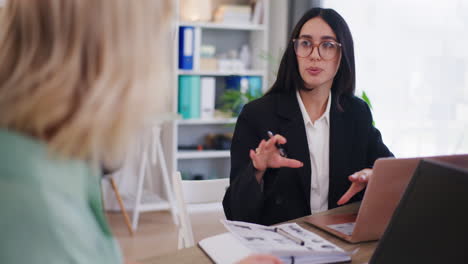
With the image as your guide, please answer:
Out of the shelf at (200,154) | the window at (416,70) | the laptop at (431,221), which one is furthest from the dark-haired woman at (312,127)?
the shelf at (200,154)

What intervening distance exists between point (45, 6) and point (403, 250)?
74 cm

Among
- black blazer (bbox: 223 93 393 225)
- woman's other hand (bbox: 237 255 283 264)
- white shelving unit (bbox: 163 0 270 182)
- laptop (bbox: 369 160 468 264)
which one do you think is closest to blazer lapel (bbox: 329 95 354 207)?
black blazer (bbox: 223 93 393 225)

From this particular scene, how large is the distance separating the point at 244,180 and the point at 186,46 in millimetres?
2497

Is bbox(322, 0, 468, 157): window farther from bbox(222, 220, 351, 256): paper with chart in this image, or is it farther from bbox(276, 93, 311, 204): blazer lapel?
bbox(222, 220, 351, 256): paper with chart

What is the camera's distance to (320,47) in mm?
1833

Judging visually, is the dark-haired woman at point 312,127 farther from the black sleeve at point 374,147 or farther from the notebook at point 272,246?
the notebook at point 272,246

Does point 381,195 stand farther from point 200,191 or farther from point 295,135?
point 200,191


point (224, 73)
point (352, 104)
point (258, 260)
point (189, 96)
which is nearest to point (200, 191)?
point (352, 104)

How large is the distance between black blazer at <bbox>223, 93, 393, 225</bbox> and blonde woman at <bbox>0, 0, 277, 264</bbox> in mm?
1023

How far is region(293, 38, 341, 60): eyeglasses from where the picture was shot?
1.83 metres

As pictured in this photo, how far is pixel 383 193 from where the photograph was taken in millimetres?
1247

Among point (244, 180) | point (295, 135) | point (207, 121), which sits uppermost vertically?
point (295, 135)

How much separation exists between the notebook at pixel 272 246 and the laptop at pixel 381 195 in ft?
0.34

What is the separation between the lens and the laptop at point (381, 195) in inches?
47.4
